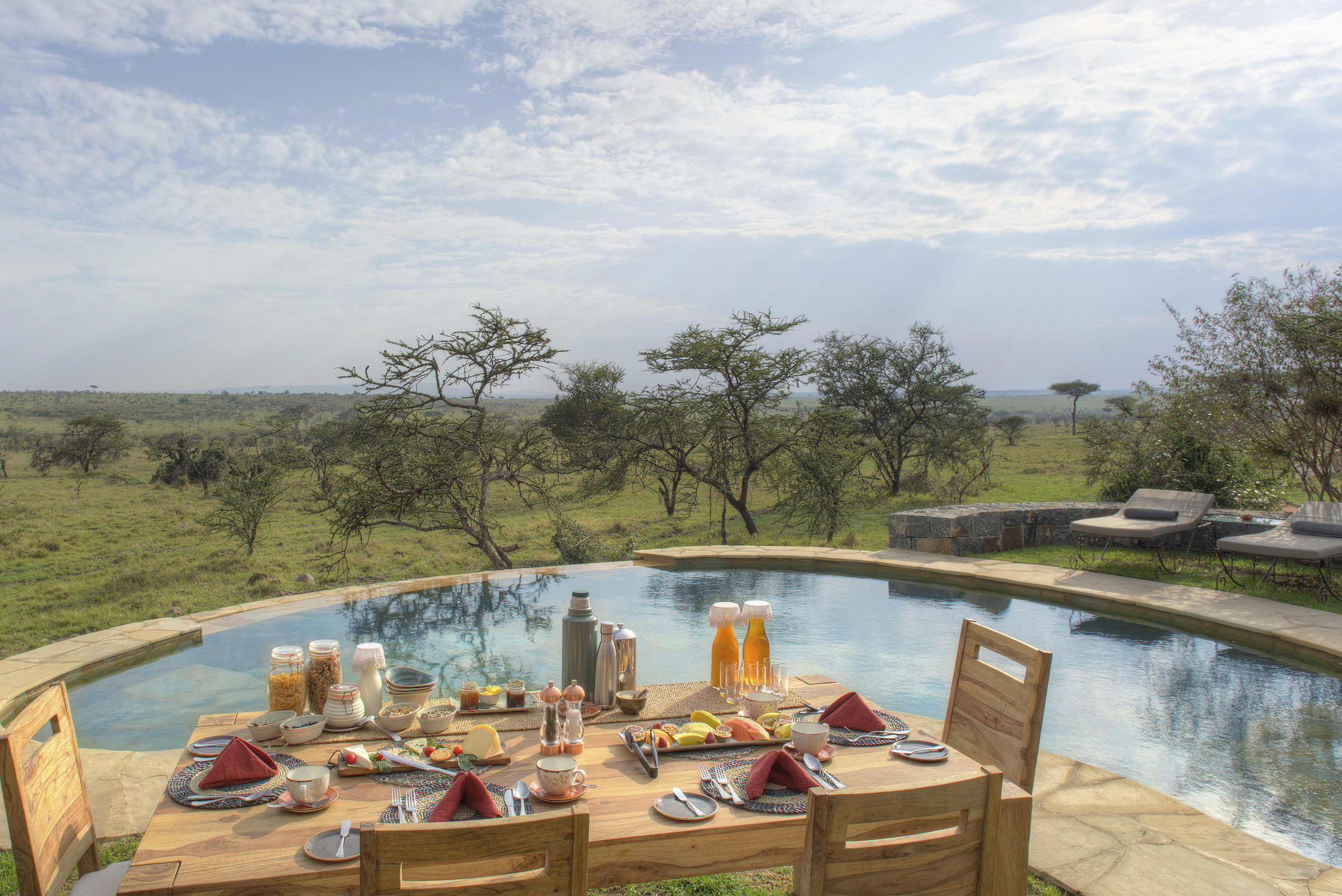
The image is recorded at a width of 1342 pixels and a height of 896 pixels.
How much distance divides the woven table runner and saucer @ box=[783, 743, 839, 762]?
42 centimetres

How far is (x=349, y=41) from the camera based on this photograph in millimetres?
8578

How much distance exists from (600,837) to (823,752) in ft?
2.52

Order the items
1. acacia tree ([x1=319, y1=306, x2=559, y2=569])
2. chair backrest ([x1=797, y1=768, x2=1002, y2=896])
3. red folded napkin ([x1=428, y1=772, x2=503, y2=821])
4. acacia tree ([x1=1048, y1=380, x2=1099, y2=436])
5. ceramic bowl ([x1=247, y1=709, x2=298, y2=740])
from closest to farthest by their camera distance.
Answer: chair backrest ([x1=797, y1=768, x2=1002, y2=896]) < red folded napkin ([x1=428, y1=772, x2=503, y2=821]) < ceramic bowl ([x1=247, y1=709, x2=298, y2=740]) < acacia tree ([x1=319, y1=306, x2=559, y2=569]) < acacia tree ([x1=1048, y1=380, x2=1099, y2=436])

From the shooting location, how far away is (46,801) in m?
1.87

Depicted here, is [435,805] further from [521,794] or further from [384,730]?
[384,730]

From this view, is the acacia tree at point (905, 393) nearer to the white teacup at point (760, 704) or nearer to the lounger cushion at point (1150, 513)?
the lounger cushion at point (1150, 513)

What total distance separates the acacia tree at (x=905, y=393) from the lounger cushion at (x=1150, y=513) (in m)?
10.0

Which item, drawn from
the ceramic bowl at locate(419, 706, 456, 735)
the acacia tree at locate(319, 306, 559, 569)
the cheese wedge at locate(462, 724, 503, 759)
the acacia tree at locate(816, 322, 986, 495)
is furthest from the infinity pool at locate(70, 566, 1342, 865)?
the acacia tree at locate(816, 322, 986, 495)

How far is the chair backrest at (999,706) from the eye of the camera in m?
2.17

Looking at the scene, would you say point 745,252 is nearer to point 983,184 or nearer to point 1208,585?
point 983,184

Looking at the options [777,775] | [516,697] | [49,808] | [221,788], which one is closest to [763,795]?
[777,775]

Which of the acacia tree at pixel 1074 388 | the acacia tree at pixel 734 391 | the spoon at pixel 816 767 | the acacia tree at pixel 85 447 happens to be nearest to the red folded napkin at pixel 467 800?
the spoon at pixel 816 767

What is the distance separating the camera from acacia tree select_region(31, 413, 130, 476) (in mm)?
22312

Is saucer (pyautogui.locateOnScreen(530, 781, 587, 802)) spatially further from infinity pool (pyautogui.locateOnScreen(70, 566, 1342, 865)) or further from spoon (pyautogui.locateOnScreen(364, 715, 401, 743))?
infinity pool (pyautogui.locateOnScreen(70, 566, 1342, 865))
